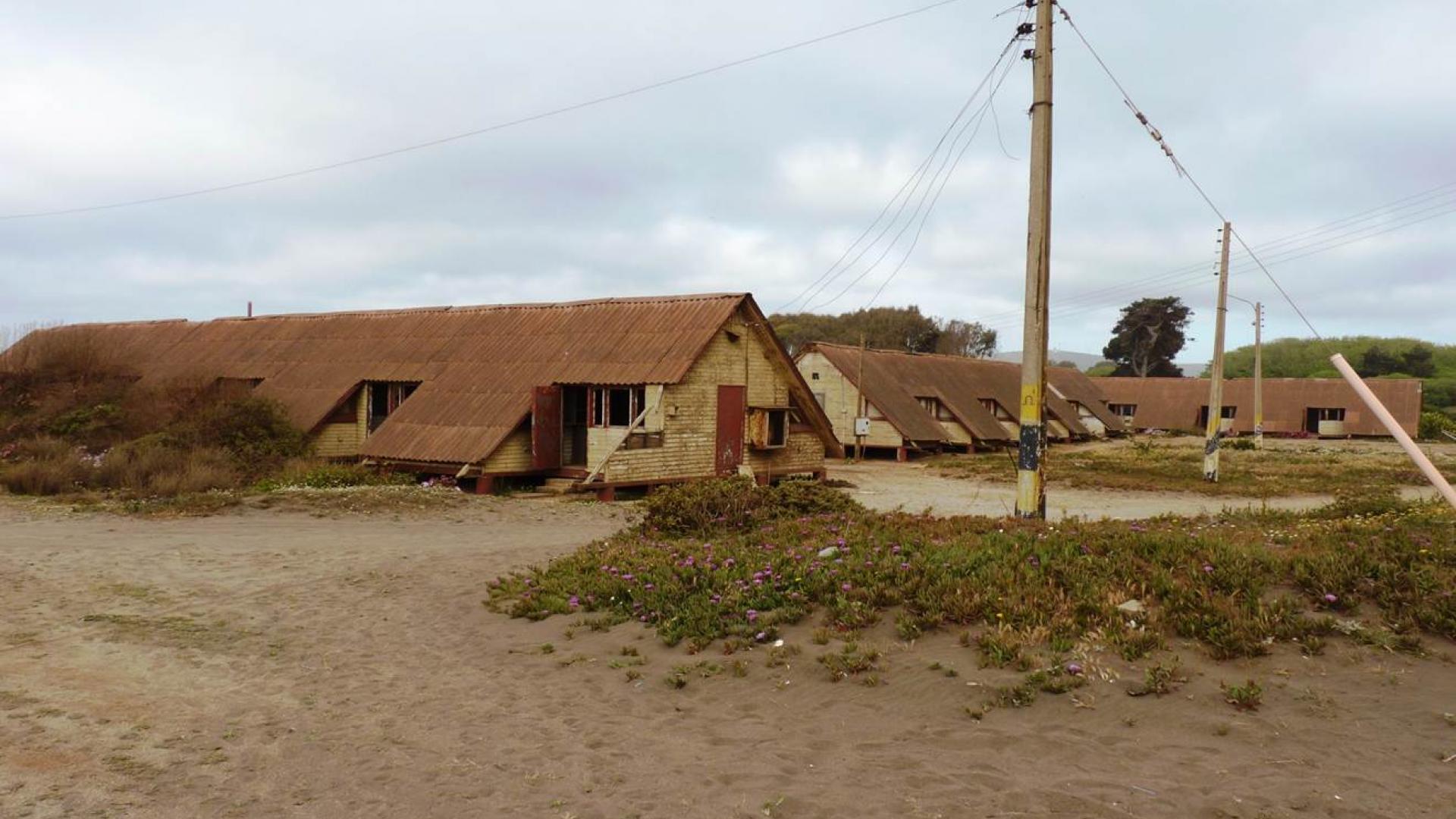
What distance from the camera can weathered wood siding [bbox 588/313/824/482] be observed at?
21906mm

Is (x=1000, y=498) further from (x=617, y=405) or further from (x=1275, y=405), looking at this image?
(x=1275, y=405)

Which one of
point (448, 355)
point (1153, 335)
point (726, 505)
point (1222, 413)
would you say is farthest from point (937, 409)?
point (1153, 335)

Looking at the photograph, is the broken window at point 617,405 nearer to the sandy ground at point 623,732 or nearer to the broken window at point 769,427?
the broken window at point 769,427

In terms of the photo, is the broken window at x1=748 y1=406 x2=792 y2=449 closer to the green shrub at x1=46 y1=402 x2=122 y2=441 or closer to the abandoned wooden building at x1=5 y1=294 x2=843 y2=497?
the abandoned wooden building at x1=5 y1=294 x2=843 y2=497

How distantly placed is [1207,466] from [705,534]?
21.3 m

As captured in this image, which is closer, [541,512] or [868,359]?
[541,512]

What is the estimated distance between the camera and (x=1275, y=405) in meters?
65.9

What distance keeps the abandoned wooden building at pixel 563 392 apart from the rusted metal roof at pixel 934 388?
12.6 m

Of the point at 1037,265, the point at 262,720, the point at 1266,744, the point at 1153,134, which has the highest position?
the point at 1153,134

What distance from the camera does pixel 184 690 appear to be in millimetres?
7621

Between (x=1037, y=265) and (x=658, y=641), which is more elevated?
(x=1037, y=265)

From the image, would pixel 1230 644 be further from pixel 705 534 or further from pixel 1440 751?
pixel 705 534

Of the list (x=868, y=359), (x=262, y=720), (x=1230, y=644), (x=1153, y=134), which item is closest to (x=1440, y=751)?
(x=1230, y=644)

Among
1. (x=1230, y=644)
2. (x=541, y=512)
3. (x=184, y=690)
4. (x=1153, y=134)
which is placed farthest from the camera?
(x=541, y=512)
